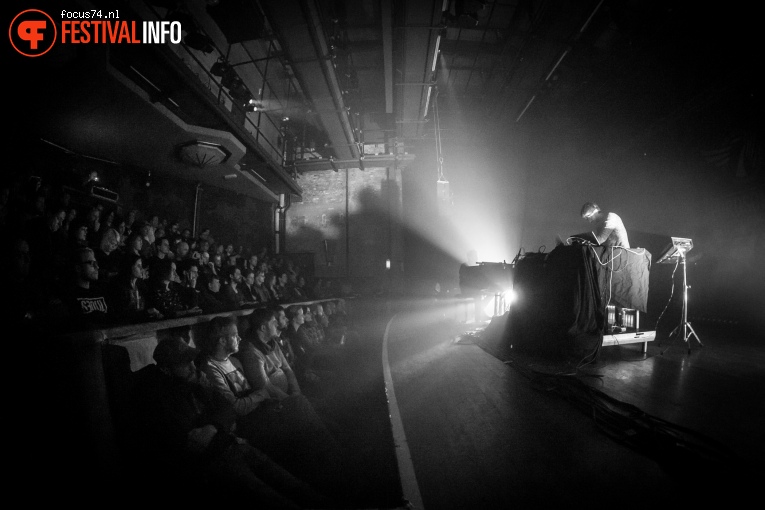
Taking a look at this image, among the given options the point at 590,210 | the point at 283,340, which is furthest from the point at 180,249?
the point at 590,210

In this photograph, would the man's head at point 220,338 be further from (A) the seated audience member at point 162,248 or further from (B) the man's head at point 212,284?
(A) the seated audience member at point 162,248

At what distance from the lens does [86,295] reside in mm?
3170

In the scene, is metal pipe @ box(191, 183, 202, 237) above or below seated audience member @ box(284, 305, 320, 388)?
above

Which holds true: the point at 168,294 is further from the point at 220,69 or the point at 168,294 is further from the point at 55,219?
the point at 220,69

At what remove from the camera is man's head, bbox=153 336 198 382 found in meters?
1.97

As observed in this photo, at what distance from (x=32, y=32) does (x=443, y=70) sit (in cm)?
902

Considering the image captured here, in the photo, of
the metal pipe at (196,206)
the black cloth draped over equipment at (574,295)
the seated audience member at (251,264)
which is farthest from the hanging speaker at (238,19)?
the black cloth draped over equipment at (574,295)

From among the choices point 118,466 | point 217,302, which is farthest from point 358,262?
point 118,466

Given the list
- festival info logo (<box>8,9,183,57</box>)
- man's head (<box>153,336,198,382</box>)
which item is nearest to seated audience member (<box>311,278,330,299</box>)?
man's head (<box>153,336,198,382</box>)

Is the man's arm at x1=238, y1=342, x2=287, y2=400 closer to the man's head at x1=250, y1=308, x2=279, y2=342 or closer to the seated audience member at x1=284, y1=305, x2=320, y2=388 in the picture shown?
the man's head at x1=250, y1=308, x2=279, y2=342

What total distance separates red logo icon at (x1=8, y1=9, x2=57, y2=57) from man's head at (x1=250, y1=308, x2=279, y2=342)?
171 inches

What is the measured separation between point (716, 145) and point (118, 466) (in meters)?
9.77

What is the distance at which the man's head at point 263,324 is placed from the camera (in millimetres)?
3137

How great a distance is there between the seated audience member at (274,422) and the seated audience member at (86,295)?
5.43ft
